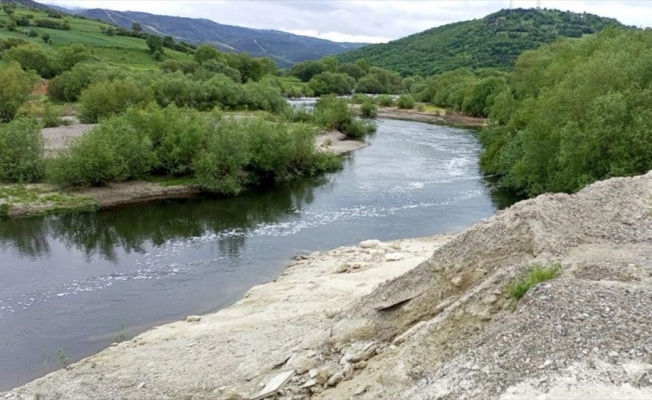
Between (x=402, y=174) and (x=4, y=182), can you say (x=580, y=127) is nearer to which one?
(x=402, y=174)

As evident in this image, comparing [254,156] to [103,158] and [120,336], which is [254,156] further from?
[120,336]

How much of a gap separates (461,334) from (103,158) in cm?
4129

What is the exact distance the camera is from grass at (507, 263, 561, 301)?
42.1ft

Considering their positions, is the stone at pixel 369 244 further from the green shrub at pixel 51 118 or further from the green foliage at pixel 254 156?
the green shrub at pixel 51 118

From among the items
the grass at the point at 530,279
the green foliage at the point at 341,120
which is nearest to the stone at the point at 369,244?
the grass at the point at 530,279

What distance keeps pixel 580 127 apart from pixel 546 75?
44.5ft

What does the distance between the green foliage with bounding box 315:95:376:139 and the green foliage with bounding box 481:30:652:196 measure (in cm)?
3113

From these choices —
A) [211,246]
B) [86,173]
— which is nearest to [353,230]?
[211,246]

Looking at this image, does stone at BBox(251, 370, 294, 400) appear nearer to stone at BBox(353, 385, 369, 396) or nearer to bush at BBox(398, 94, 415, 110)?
stone at BBox(353, 385, 369, 396)

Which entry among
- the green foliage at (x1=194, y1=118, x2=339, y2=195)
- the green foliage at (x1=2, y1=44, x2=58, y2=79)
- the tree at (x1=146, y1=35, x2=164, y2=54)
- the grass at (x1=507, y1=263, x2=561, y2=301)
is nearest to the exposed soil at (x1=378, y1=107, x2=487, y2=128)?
the green foliage at (x1=194, y1=118, x2=339, y2=195)

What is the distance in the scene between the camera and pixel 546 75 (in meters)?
52.2

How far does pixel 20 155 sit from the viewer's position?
48.4 meters

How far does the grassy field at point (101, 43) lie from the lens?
126812mm

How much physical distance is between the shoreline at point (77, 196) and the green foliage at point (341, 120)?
33.4 m
